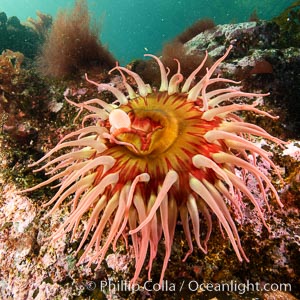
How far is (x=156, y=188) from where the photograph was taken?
2215 millimetres

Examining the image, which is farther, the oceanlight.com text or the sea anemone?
the oceanlight.com text

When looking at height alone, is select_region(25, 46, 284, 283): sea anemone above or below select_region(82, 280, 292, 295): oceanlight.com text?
above

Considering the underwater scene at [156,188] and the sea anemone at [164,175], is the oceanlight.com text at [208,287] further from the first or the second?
the sea anemone at [164,175]

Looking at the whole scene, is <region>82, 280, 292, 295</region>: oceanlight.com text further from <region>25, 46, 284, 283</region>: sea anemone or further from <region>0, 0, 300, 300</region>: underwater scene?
<region>25, 46, 284, 283</region>: sea anemone

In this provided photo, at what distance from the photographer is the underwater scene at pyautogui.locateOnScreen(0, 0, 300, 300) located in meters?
2.26

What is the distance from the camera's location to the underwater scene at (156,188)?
2.26 m

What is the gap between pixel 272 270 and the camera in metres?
2.55

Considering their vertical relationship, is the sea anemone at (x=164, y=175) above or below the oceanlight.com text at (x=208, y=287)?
above

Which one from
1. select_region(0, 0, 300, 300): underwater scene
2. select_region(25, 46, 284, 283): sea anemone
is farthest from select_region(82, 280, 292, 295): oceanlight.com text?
select_region(25, 46, 284, 283): sea anemone

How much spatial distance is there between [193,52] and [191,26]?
2892 mm

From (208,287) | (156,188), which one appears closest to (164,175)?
(156,188)

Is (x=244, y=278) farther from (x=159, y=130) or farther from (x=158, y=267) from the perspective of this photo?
(x=159, y=130)

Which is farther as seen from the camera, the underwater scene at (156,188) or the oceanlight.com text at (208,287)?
the oceanlight.com text at (208,287)

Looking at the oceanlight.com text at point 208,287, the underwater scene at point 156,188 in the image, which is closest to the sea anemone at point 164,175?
the underwater scene at point 156,188
